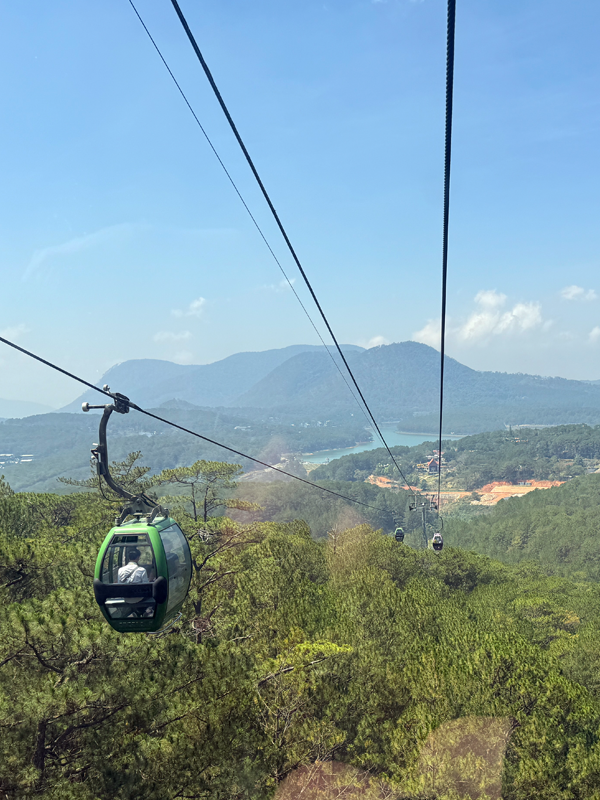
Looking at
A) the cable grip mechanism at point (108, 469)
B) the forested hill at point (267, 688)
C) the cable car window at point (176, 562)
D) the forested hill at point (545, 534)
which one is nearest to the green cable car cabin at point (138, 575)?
the cable car window at point (176, 562)

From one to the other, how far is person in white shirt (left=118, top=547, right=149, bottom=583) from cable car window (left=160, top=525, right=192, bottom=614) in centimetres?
52

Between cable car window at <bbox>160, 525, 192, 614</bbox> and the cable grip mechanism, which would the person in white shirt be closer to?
cable car window at <bbox>160, 525, 192, 614</bbox>

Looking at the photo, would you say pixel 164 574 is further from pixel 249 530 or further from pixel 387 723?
pixel 249 530

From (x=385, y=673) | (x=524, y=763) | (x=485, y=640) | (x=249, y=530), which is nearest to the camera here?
(x=524, y=763)

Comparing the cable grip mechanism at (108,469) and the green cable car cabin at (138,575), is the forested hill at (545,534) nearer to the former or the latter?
the green cable car cabin at (138,575)

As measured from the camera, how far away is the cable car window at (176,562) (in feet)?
34.2

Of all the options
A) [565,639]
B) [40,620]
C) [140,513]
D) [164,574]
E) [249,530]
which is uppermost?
[140,513]

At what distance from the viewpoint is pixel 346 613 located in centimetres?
3053

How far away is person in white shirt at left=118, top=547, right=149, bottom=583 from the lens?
1042 centimetres

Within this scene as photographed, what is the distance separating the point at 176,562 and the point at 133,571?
803mm

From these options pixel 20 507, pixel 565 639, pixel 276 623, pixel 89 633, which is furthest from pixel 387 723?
pixel 20 507

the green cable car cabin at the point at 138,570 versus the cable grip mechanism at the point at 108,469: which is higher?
the cable grip mechanism at the point at 108,469

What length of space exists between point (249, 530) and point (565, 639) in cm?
2229

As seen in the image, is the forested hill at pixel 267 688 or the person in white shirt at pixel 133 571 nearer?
the person in white shirt at pixel 133 571
